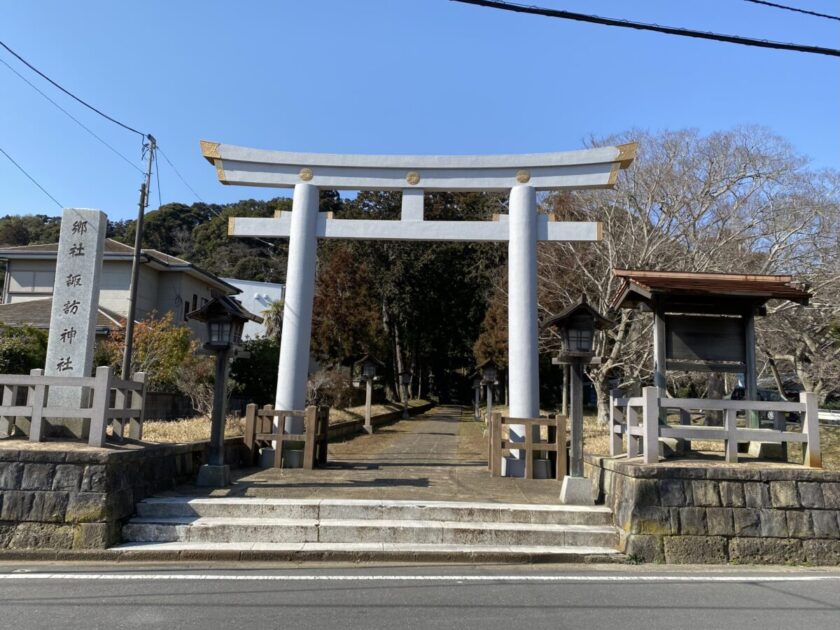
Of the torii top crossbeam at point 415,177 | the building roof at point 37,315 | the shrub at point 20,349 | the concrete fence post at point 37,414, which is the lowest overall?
the concrete fence post at point 37,414

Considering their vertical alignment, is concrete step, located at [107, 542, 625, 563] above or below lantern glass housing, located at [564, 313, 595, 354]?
below

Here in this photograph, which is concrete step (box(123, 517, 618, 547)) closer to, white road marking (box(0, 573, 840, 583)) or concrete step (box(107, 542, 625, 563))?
concrete step (box(107, 542, 625, 563))

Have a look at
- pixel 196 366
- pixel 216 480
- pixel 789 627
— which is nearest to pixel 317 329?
pixel 196 366

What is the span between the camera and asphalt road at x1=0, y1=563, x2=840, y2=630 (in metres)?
4.94

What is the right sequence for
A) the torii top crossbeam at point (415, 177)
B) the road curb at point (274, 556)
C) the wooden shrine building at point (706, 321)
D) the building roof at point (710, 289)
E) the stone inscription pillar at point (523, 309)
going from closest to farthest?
the road curb at point (274, 556)
the building roof at point (710, 289)
the wooden shrine building at point (706, 321)
the stone inscription pillar at point (523, 309)
the torii top crossbeam at point (415, 177)

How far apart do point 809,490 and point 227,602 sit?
681 cm

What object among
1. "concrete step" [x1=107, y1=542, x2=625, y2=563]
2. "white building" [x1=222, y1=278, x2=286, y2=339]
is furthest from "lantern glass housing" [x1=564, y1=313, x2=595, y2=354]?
"white building" [x1=222, y1=278, x2=286, y2=339]

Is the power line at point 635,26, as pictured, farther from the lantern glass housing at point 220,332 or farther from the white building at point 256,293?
the white building at point 256,293

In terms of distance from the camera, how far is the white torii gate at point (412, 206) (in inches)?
476

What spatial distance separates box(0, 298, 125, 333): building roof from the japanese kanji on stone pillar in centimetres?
1706

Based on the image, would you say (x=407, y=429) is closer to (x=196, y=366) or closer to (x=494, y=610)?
(x=196, y=366)

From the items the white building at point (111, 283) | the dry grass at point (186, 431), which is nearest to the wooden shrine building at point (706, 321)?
the dry grass at point (186, 431)

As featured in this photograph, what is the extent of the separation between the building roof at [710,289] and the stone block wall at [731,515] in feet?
8.25

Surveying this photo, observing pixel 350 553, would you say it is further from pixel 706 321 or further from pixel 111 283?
pixel 111 283
